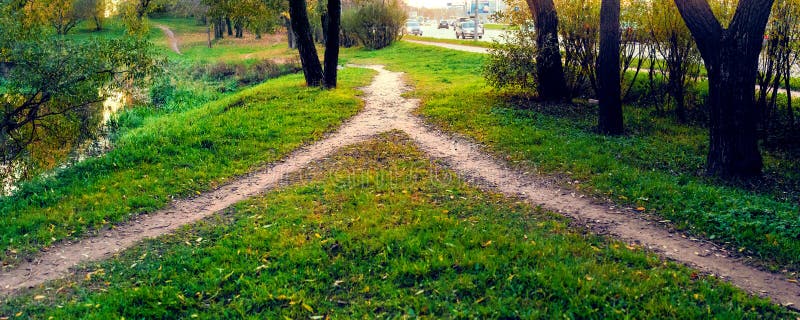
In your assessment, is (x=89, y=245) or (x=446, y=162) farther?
(x=446, y=162)

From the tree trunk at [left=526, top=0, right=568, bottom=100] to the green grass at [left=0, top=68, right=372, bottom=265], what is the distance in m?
5.17

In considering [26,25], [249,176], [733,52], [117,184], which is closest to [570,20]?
[733,52]

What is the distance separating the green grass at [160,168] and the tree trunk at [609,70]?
626 centimetres

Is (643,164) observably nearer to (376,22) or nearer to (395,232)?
(395,232)

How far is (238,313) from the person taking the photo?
5.43 metres

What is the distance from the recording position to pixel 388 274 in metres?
5.94

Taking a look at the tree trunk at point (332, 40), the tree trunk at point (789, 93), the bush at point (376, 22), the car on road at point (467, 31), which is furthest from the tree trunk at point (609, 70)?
the car on road at point (467, 31)

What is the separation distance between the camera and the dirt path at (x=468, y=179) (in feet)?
19.4

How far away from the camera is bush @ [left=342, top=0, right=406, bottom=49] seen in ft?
133

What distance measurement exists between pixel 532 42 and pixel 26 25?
39.5 feet

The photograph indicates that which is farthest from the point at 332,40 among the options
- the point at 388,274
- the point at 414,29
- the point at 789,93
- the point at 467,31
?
the point at 414,29

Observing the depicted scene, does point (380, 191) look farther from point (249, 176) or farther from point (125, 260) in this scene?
point (125, 260)

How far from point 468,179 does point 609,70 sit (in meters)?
4.57

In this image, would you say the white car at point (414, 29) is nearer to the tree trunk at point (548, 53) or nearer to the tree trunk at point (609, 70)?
the tree trunk at point (548, 53)
